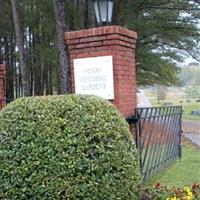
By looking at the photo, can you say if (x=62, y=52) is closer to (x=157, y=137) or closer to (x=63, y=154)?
(x=157, y=137)

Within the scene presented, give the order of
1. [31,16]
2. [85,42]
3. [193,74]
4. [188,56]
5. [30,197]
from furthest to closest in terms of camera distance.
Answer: [193,74]
[188,56]
[31,16]
[85,42]
[30,197]

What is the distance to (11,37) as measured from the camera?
17.7 m

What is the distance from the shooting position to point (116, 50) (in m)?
5.03

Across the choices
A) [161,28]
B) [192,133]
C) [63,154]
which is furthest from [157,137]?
[192,133]

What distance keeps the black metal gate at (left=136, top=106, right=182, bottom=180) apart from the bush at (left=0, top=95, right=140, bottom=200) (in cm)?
193

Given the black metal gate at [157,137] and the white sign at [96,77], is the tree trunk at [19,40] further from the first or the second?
the white sign at [96,77]

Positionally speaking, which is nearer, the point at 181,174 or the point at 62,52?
the point at 181,174

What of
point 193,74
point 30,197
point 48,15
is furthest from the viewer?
point 193,74

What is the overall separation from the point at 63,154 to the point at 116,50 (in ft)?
6.67

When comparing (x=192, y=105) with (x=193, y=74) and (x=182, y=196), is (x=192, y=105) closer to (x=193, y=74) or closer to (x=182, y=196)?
(x=193, y=74)

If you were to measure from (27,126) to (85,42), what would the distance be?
204 cm

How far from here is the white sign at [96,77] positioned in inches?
196

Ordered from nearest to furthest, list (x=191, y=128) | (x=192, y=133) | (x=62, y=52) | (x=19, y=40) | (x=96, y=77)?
(x=96, y=77)
(x=62, y=52)
(x=19, y=40)
(x=192, y=133)
(x=191, y=128)

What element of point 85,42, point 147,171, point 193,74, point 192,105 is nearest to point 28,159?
point 85,42
